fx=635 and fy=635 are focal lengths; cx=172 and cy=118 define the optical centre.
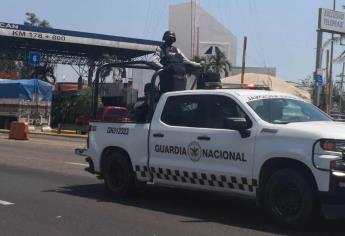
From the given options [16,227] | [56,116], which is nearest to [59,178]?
[16,227]

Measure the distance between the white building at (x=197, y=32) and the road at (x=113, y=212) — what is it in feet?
186

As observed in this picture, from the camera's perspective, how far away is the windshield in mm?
8703

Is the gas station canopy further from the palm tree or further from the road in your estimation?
the road

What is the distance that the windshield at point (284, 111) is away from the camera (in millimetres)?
8703

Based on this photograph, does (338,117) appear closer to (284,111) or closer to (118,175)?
(118,175)

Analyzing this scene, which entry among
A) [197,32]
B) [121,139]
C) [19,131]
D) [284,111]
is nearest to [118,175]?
[121,139]

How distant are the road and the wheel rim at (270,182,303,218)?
0.75ft

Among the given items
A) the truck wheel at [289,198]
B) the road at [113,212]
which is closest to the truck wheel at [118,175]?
the road at [113,212]

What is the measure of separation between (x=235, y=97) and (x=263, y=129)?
0.84 metres

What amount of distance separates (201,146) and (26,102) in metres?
32.1

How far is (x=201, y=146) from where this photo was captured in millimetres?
9086

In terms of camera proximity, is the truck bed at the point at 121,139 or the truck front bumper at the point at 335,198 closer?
the truck front bumper at the point at 335,198

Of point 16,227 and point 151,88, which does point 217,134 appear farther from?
point 16,227

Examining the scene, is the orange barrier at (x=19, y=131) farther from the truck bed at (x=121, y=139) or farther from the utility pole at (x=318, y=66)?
the truck bed at (x=121, y=139)
